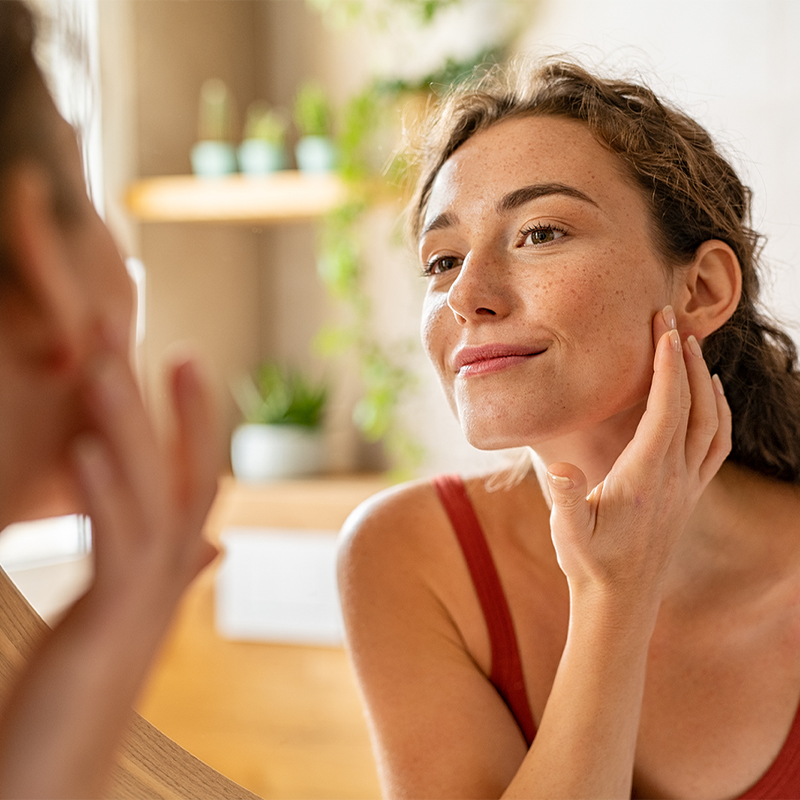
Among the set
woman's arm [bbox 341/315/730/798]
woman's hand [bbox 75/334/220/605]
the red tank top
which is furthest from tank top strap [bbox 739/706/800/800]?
woman's hand [bbox 75/334/220/605]

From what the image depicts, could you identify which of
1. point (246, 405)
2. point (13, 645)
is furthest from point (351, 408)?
point (13, 645)

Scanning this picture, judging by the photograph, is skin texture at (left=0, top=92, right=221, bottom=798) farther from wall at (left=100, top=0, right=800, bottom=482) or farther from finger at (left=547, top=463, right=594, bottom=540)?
finger at (left=547, top=463, right=594, bottom=540)

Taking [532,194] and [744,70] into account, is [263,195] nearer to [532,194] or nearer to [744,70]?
[744,70]

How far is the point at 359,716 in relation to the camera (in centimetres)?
131

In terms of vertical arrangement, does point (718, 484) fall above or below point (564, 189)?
below

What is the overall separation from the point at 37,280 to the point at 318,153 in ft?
5.33

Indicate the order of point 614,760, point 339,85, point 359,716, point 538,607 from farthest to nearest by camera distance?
point 339,85 → point 359,716 → point 538,607 → point 614,760

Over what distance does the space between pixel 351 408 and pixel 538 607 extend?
131 cm

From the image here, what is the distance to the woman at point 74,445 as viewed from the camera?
18 cm

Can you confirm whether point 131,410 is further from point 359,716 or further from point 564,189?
point 359,716

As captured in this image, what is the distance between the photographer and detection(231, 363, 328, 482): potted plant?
164 cm

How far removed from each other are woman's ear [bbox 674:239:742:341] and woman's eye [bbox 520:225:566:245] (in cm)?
10

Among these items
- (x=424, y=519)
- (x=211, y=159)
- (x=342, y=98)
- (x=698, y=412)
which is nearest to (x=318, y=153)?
(x=342, y=98)

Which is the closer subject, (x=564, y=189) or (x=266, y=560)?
(x=564, y=189)
